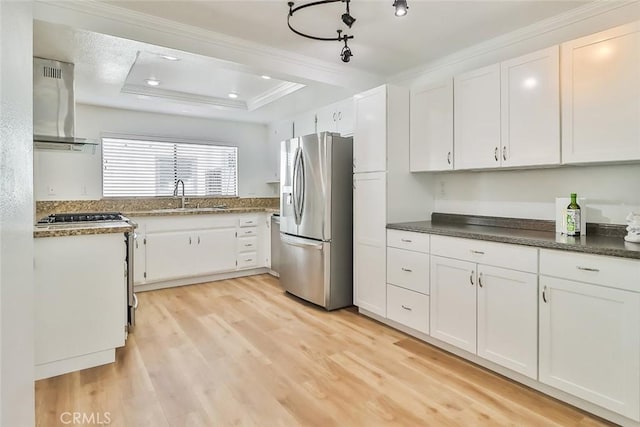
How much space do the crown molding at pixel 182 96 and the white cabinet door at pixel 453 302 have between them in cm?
340

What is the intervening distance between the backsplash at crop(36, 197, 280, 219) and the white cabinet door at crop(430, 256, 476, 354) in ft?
12.0

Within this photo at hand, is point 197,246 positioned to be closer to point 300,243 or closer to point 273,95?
point 300,243

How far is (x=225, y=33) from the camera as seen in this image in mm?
2795

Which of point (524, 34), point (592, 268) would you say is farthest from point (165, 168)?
point (592, 268)

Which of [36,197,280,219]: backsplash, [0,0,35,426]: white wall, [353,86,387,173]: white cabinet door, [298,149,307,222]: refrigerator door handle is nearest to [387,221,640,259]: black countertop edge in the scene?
[353,86,387,173]: white cabinet door

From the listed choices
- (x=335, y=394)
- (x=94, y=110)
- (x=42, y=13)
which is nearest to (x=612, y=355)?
(x=335, y=394)

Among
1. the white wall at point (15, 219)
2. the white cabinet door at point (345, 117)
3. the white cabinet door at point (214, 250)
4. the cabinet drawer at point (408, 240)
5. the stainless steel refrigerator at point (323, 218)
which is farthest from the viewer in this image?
the white cabinet door at point (214, 250)

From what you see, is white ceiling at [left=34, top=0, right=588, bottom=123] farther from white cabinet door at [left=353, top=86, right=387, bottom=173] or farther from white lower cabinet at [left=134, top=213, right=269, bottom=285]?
white lower cabinet at [left=134, top=213, right=269, bottom=285]

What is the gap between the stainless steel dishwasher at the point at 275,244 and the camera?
15.7ft

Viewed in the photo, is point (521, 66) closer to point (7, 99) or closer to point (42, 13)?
point (7, 99)

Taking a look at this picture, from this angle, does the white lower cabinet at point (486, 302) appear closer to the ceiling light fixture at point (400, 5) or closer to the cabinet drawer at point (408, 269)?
the cabinet drawer at point (408, 269)

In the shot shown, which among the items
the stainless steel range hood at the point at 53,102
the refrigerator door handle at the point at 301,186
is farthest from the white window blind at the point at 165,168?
the refrigerator door handle at the point at 301,186

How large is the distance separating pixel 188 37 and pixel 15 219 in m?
2.31

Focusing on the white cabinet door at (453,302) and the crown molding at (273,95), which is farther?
the crown molding at (273,95)
